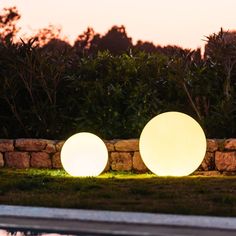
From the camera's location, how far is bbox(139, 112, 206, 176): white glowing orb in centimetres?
930

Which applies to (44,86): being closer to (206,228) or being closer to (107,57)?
(107,57)

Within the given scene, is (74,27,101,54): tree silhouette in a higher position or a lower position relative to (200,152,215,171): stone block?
higher

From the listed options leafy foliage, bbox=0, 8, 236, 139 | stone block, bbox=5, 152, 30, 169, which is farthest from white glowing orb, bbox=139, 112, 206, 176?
stone block, bbox=5, 152, 30, 169

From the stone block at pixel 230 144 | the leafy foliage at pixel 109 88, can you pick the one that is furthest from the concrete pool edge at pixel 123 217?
the leafy foliage at pixel 109 88

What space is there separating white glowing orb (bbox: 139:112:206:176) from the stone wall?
1.08 meters

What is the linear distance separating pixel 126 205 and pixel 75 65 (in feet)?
21.9

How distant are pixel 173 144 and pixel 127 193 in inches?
66.7

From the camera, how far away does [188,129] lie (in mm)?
9375

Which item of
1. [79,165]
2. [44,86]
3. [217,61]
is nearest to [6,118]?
[44,86]

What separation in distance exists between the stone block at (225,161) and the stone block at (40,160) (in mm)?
3071

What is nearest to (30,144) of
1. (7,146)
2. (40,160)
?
(40,160)

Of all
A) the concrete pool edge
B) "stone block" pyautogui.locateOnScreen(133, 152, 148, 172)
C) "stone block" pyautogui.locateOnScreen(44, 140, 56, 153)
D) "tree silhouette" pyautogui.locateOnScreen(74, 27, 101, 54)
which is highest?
"tree silhouette" pyautogui.locateOnScreen(74, 27, 101, 54)

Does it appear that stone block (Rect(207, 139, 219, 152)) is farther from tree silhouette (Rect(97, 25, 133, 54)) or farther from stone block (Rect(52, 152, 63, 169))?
tree silhouette (Rect(97, 25, 133, 54))

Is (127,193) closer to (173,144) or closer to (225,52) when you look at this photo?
(173,144)
